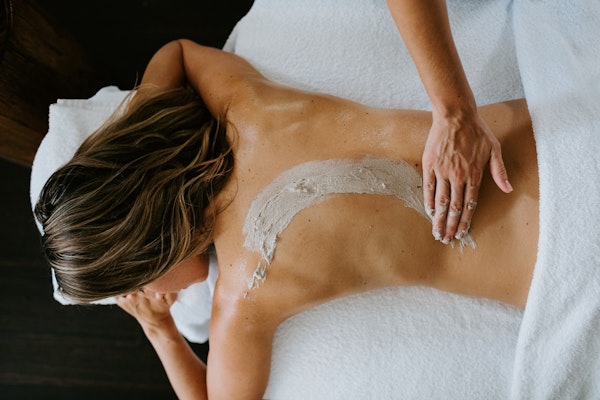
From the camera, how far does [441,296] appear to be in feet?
3.31

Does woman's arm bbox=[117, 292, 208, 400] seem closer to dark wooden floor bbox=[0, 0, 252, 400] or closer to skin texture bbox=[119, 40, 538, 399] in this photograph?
skin texture bbox=[119, 40, 538, 399]

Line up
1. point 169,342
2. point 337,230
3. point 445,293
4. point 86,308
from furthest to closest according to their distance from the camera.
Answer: point 86,308 → point 169,342 → point 445,293 → point 337,230

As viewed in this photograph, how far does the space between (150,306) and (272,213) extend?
1.50 feet

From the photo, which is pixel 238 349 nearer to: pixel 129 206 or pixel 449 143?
pixel 129 206

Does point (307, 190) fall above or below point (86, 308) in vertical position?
above

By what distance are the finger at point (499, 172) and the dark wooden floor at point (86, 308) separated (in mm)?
1017

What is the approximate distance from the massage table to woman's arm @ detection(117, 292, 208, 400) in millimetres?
86

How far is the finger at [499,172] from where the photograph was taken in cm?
82

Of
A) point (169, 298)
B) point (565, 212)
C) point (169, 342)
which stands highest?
point (565, 212)

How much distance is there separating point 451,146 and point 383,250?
214mm

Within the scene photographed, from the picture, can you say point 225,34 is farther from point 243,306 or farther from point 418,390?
point 418,390

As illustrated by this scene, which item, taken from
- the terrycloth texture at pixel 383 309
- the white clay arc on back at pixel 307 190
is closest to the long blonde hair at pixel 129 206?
the white clay arc on back at pixel 307 190

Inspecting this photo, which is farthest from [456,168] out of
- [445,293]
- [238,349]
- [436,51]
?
[238,349]

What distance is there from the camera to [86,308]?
149cm
